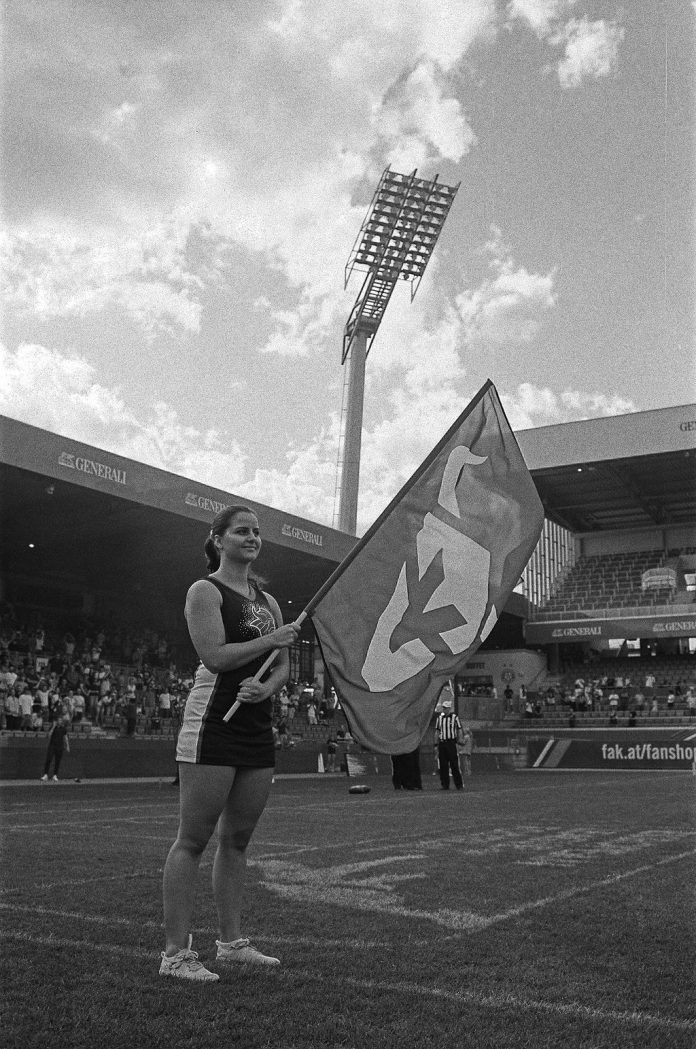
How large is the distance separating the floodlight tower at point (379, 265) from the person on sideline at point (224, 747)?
41697 mm

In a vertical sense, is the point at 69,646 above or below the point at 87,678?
above

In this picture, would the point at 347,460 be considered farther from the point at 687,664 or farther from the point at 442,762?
the point at 442,762

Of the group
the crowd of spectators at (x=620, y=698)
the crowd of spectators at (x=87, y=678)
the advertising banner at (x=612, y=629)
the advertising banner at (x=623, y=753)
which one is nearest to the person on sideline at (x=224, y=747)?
the crowd of spectators at (x=87, y=678)

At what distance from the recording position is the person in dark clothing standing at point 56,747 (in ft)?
66.8

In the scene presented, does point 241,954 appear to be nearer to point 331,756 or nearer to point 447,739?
point 447,739

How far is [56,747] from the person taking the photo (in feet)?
68.0

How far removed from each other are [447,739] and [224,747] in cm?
1474

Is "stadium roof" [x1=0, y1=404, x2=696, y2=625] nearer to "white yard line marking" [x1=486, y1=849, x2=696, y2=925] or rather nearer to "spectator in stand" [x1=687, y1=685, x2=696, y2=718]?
"spectator in stand" [x1=687, y1=685, x2=696, y2=718]

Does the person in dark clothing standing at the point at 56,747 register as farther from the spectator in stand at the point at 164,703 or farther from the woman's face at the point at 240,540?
the woman's face at the point at 240,540

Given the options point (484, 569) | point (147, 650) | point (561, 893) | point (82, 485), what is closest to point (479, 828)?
point (561, 893)

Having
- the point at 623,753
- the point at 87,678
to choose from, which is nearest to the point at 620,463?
the point at 623,753

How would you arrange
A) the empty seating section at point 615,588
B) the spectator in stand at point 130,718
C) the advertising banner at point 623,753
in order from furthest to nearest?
the empty seating section at point 615,588, the advertising banner at point 623,753, the spectator in stand at point 130,718

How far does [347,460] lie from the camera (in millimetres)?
46406

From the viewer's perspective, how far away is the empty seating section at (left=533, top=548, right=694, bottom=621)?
155 feet
